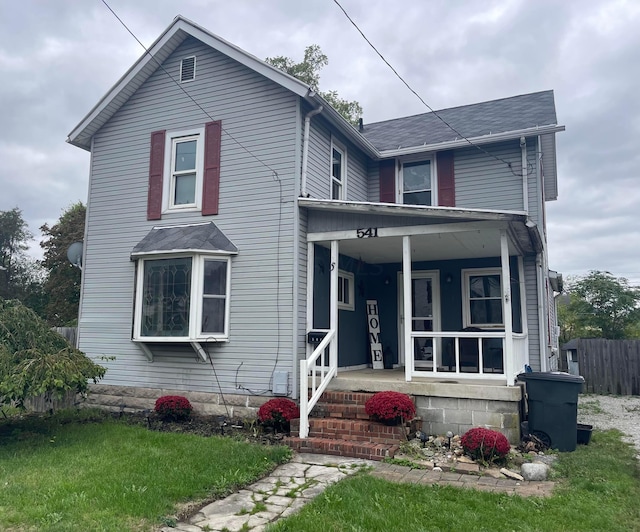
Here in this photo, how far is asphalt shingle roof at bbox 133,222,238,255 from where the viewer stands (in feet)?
26.4

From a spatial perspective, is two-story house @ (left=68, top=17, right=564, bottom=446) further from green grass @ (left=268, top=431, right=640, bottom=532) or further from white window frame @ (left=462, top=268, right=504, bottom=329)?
green grass @ (left=268, top=431, right=640, bottom=532)

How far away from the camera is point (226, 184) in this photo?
8.57 meters

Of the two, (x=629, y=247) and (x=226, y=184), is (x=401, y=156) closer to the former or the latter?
(x=226, y=184)

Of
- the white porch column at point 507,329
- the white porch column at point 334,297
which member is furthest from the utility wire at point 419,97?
the white porch column at point 507,329

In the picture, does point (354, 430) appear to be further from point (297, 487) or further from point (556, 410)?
point (556, 410)

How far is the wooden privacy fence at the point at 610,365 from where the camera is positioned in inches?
514

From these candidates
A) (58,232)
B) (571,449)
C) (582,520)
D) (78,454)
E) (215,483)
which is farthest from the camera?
(58,232)

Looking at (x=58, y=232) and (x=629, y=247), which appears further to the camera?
(x=629, y=247)

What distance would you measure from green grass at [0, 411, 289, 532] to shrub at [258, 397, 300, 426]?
66 cm

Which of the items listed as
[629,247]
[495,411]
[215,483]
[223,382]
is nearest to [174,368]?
[223,382]

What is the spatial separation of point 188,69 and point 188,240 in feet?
11.2

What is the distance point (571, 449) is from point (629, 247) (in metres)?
28.2

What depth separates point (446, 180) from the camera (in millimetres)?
10258

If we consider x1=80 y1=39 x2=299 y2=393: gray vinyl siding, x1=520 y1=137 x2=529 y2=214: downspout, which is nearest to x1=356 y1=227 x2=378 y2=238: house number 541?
x1=80 y1=39 x2=299 y2=393: gray vinyl siding
